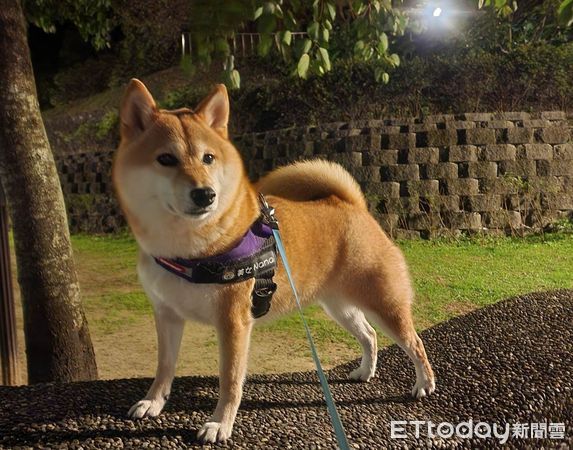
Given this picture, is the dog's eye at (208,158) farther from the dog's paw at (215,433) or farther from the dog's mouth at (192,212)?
the dog's paw at (215,433)

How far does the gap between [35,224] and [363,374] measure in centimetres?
112

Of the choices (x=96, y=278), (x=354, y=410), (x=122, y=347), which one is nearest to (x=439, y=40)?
(x=96, y=278)

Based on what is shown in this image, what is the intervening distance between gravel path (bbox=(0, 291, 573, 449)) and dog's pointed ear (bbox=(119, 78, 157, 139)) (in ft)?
2.31

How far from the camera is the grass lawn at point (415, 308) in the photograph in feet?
7.91

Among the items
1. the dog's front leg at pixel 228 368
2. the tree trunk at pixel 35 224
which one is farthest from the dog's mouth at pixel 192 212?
the tree trunk at pixel 35 224

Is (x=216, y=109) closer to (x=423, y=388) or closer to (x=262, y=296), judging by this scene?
(x=262, y=296)

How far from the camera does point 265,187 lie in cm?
171

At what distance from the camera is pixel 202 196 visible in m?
1.03

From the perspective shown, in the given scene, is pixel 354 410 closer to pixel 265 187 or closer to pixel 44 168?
pixel 265 187

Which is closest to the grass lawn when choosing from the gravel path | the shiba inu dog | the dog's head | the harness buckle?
the gravel path

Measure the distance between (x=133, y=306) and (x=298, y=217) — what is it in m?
1.85

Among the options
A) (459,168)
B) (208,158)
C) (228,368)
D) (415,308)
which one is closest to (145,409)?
(228,368)

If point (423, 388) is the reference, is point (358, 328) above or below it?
above

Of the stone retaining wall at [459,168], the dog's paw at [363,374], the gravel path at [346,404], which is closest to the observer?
the gravel path at [346,404]
